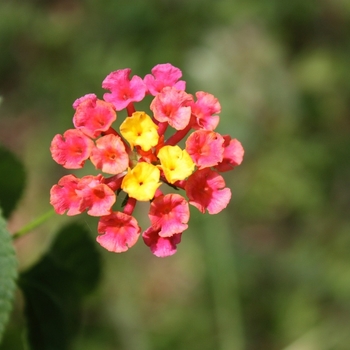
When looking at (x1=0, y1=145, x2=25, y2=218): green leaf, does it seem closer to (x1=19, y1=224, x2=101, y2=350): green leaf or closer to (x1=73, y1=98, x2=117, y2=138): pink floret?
(x1=19, y1=224, x2=101, y2=350): green leaf

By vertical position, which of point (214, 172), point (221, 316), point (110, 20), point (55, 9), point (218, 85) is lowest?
point (221, 316)

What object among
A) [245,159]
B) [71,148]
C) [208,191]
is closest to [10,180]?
[71,148]

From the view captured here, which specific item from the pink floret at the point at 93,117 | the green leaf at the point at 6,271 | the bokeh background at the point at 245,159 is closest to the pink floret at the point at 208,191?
the pink floret at the point at 93,117

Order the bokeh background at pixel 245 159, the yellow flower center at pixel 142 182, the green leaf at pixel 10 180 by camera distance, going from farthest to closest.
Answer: the bokeh background at pixel 245 159 → the green leaf at pixel 10 180 → the yellow flower center at pixel 142 182

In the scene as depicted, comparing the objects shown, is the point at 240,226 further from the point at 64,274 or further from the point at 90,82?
the point at 64,274

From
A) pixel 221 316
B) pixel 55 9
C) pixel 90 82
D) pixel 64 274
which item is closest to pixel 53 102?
pixel 90 82

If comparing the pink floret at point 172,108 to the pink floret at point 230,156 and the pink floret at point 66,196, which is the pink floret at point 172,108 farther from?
the pink floret at point 66,196

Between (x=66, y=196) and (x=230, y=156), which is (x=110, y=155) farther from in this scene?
(x=230, y=156)
